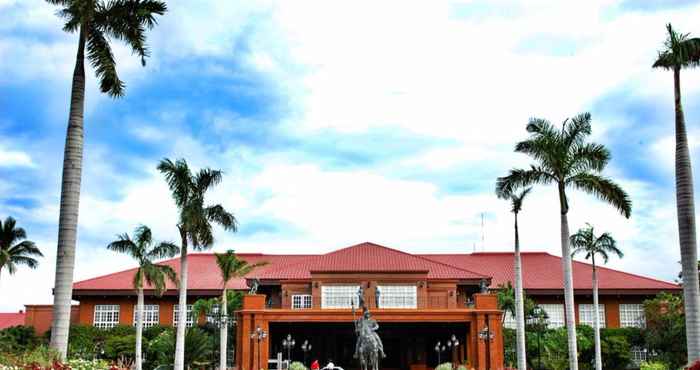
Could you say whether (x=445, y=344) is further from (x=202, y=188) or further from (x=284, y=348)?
(x=202, y=188)

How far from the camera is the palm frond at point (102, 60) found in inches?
824

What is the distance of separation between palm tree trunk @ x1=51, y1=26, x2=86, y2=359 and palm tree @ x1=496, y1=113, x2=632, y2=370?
18207mm

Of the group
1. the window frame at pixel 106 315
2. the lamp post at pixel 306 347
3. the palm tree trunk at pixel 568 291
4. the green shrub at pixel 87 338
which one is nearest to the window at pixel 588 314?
the lamp post at pixel 306 347

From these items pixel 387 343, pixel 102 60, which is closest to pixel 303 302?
pixel 387 343

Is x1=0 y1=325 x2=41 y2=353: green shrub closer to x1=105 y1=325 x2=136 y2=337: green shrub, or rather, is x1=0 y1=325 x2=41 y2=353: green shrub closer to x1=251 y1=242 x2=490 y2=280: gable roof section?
x1=105 y1=325 x2=136 y2=337: green shrub

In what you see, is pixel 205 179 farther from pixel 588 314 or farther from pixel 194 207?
pixel 588 314

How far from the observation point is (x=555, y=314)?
57.6 metres

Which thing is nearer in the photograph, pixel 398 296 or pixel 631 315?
pixel 398 296

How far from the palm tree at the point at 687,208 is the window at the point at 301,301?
33.8 metres

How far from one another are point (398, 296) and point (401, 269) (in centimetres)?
173

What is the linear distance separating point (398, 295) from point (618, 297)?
61.5ft

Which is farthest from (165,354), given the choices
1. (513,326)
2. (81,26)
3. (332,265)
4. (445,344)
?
(81,26)

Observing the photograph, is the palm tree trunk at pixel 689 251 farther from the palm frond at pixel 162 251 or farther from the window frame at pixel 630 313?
the window frame at pixel 630 313

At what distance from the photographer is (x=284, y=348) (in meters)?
52.0
